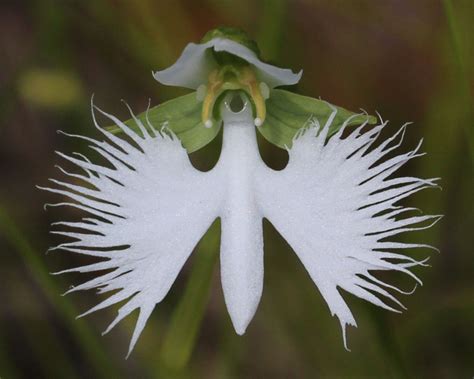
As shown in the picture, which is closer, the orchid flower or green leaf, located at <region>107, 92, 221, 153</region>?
the orchid flower

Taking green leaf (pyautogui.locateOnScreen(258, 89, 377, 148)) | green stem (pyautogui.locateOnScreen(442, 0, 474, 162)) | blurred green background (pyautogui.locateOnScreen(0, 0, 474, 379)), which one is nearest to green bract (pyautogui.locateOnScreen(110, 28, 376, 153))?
green leaf (pyautogui.locateOnScreen(258, 89, 377, 148))

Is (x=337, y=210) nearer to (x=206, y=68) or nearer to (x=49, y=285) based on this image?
(x=206, y=68)

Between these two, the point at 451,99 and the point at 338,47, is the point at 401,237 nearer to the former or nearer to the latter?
the point at 451,99

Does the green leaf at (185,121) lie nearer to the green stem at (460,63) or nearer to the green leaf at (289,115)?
the green leaf at (289,115)

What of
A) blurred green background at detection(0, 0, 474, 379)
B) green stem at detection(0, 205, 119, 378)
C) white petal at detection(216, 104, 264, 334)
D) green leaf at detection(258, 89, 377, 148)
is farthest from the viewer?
blurred green background at detection(0, 0, 474, 379)

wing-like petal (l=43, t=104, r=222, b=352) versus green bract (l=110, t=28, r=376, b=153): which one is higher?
green bract (l=110, t=28, r=376, b=153)

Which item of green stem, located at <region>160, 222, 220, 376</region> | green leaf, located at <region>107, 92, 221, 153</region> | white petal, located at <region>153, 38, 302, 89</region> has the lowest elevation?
green stem, located at <region>160, 222, 220, 376</region>

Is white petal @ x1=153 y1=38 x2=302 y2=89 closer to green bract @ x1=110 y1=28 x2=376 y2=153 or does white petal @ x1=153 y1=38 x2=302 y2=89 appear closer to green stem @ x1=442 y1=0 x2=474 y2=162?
green bract @ x1=110 y1=28 x2=376 y2=153

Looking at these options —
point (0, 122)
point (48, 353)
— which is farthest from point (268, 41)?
point (48, 353)

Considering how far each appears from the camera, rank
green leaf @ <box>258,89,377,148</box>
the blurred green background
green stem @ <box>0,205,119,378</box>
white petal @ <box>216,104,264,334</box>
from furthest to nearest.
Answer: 1. the blurred green background
2. green stem @ <box>0,205,119,378</box>
3. green leaf @ <box>258,89,377,148</box>
4. white petal @ <box>216,104,264,334</box>
